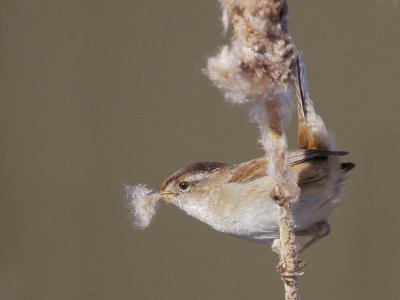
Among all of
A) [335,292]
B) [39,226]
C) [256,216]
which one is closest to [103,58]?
[39,226]

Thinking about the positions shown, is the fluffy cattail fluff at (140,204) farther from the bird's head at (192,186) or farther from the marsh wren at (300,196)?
the bird's head at (192,186)

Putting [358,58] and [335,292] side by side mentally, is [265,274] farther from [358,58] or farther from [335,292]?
[358,58]

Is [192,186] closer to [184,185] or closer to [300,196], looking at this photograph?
[184,185]

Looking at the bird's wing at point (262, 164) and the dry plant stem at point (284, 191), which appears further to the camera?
the bird's wing at point (262, 164)

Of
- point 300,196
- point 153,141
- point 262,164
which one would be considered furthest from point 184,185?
point 153,141

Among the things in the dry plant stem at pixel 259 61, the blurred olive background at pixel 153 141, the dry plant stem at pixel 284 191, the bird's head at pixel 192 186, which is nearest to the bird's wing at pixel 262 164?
the bird's head at pixel 192 186

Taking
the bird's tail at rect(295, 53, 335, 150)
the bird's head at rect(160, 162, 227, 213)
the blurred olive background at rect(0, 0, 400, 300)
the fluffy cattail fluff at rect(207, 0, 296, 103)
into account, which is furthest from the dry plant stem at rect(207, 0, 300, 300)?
the blurred olive background at rect(0, 0, 400, 300)

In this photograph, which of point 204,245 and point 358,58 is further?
point 204,245
